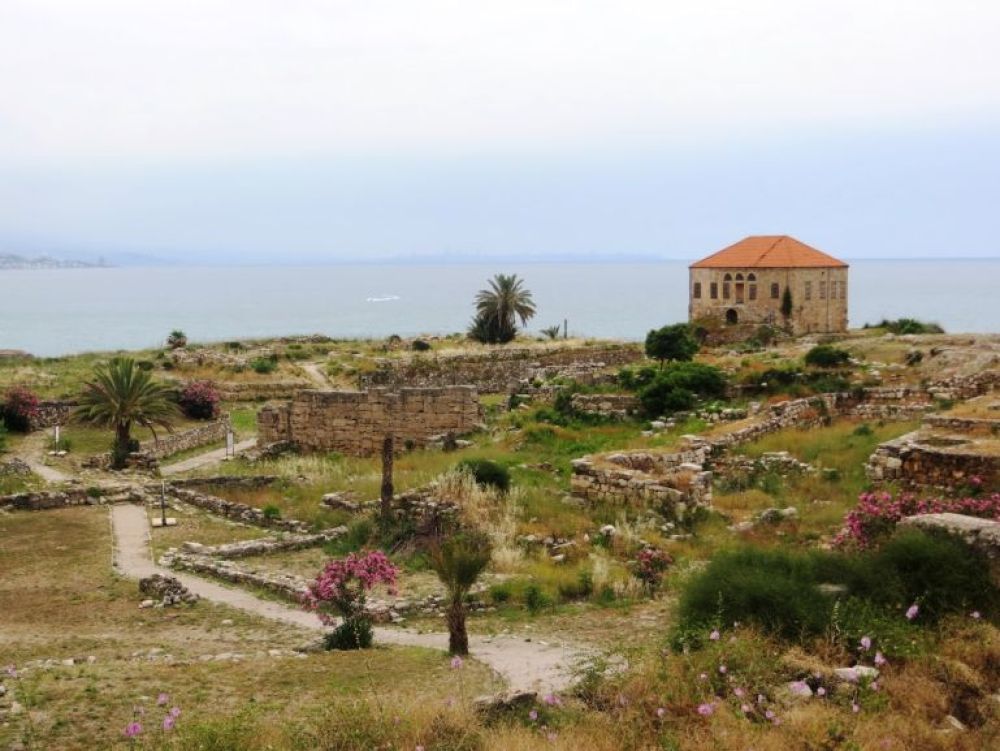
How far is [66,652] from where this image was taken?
1119 cm

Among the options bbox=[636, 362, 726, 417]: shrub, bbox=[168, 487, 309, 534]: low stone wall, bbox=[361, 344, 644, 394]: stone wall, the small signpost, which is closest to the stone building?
bbox=[361, 344, 644, 394]: stone wall

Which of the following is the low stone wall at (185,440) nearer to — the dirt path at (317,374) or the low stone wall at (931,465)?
the dirt path at (317,374)

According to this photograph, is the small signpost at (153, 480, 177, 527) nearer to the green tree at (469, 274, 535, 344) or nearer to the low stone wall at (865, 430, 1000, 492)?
the low stone wall at (865, 430, 1000, 492)

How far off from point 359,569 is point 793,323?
55.1 m

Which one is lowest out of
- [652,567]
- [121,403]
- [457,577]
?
[652,567]

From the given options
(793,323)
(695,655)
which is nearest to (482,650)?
(695,655)

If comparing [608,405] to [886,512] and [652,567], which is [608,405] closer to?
[652,567]

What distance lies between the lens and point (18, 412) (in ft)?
98.0

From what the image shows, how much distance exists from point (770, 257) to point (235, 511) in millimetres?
50585

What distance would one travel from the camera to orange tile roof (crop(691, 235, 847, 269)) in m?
63.0

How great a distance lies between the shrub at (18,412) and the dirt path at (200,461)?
235 inches

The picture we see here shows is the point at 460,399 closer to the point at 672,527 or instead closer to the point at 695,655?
the point at 672,527

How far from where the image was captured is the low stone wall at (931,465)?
1463 centimetres

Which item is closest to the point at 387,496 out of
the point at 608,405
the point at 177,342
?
the point at 608,405
